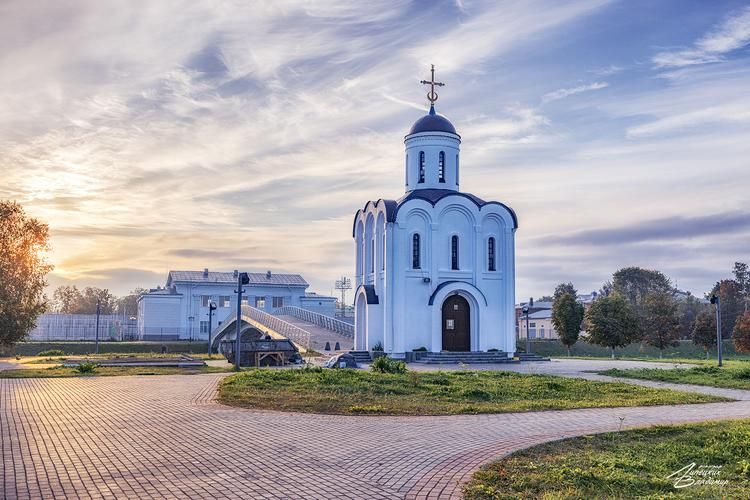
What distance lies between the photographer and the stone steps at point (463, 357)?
30.5m

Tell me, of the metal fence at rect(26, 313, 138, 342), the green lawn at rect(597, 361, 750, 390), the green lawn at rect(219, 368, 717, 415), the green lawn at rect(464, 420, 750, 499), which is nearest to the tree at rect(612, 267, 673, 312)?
the metal fence at rect(26, 313, 138, 342)

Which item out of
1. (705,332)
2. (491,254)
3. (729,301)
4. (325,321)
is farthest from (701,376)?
(729,301)

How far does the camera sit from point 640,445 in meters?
9.88

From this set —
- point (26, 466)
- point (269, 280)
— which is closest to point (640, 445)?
point (26, 466)

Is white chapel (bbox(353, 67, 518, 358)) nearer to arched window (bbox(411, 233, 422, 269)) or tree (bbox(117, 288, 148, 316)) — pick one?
arched window (bbox(411, 233, 422, 269))

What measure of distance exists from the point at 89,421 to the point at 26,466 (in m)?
3.57

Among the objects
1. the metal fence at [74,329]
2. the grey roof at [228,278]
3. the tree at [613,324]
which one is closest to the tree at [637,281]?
the grey roof at [228,278]

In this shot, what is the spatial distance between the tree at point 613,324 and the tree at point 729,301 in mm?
28981

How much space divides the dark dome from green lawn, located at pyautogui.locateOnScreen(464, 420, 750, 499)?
26086mm

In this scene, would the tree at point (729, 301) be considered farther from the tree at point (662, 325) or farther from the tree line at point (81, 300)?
the tree line at point (81, 300)

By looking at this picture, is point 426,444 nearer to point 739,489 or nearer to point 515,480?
point 515,480

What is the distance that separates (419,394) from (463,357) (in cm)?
1589

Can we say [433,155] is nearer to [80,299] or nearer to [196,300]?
[196,300]

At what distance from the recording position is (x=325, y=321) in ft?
157
